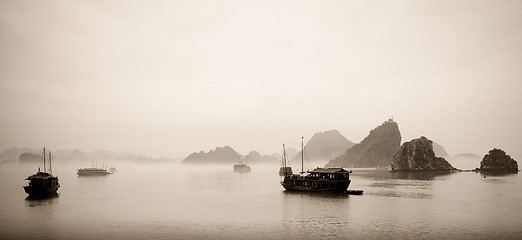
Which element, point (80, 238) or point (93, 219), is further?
point (93, 219)

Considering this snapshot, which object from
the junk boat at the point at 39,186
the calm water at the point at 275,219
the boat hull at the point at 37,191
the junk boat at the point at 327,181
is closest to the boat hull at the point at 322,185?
the junk boat at the point at 327,181

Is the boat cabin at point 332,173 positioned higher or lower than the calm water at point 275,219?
higher

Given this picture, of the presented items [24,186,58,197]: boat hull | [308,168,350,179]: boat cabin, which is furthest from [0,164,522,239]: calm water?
[308,168,350,179]: boat cabin

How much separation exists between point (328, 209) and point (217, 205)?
2540cm

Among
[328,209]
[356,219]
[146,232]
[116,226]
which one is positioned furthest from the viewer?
[328,209]

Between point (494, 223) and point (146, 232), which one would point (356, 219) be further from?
point (146, 232)

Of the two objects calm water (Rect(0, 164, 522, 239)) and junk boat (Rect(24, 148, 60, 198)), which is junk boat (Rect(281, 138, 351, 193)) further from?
junk boat (Rect(24, 148, 60, 198))

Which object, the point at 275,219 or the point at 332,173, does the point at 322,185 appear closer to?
the point at 332,173

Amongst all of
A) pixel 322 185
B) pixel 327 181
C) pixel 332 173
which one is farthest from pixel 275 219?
pixel 332 173

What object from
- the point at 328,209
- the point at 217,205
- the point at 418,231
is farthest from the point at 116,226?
the point at 418,231

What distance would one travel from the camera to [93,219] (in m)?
57.9

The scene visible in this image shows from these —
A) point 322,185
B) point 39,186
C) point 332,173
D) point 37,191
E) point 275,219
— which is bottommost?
point 275,219

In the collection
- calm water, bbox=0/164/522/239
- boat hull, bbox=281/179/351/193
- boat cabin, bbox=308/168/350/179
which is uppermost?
boat cabin, bbox=308/168/350/179

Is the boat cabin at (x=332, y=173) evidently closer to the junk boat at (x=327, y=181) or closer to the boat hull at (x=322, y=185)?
the junk boat at (x=327, y=181)
